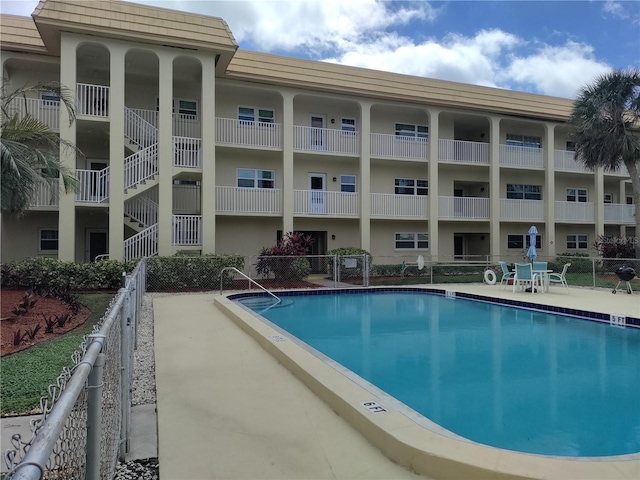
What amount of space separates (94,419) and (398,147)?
21.5 metres

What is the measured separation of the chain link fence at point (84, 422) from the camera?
4.04 feet

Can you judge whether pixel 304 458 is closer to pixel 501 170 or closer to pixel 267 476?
pixel 267 476

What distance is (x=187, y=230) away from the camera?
17.3 metres

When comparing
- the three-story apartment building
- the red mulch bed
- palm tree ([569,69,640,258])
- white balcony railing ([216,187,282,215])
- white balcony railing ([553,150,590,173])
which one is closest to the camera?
the red mulch bed

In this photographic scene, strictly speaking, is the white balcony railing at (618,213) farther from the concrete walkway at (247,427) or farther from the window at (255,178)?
the concrete walkway at (247,427)

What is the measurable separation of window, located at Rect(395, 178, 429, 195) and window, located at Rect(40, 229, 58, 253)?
16.4m

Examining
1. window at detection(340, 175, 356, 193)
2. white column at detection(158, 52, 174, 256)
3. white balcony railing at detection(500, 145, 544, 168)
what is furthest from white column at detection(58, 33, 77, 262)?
white balcony railing at detection(500, 145, 544, 168)

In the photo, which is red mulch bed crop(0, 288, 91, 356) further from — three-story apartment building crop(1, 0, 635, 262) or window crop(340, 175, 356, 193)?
window crop(340, 175, 356, 193)

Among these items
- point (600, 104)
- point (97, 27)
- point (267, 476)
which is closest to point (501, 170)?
point (600, 104)

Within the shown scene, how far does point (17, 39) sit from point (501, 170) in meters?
23.6

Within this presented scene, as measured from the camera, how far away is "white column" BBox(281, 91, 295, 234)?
1966 centimetres

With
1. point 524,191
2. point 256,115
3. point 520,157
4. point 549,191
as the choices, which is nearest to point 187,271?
point 256,115

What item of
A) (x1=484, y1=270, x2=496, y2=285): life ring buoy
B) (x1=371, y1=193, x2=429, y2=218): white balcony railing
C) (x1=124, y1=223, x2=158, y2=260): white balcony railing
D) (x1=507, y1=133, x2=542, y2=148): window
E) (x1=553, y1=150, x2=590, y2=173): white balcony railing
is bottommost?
(x1=484, y1=270, x2=496, y2=285): life ring buoy

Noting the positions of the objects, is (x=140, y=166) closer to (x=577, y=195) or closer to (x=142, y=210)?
(x=142, y=210)
